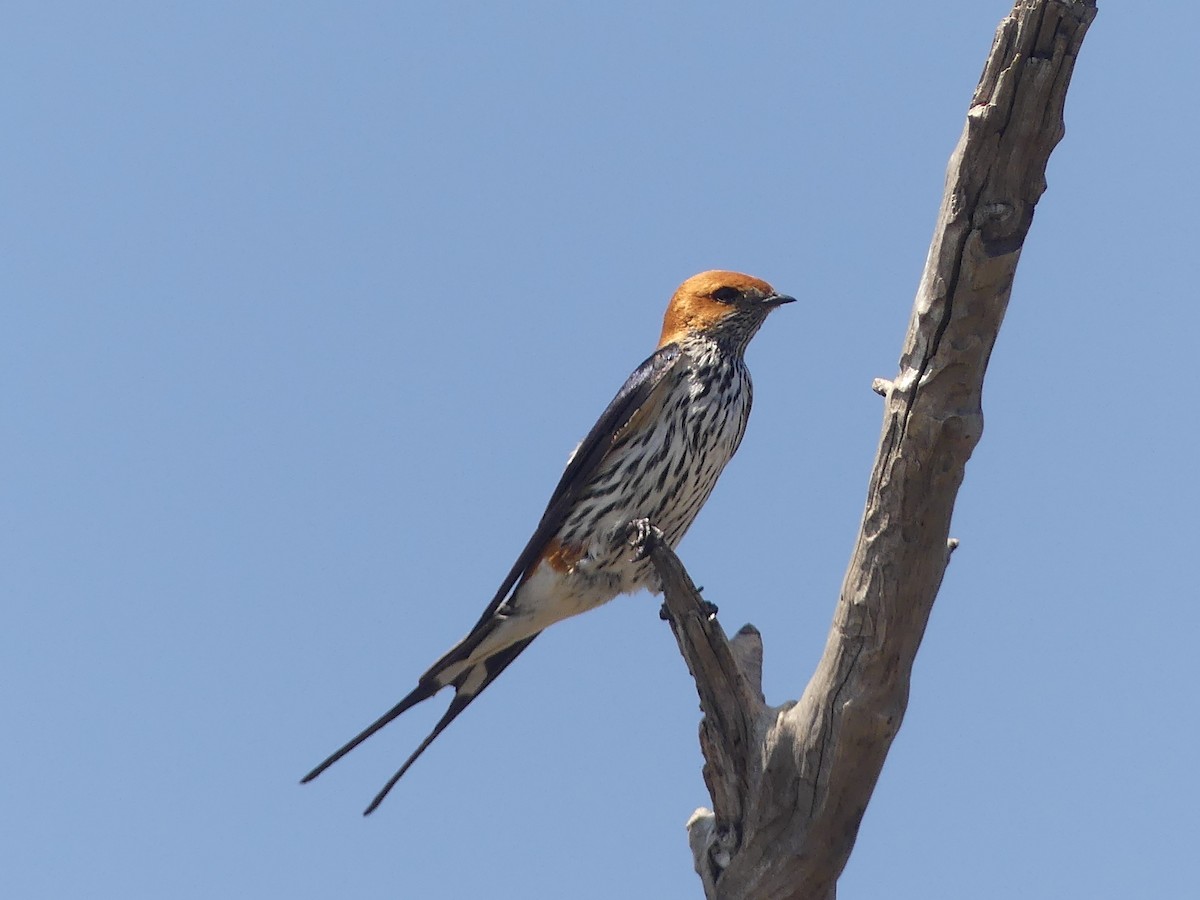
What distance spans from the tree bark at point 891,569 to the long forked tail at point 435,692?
1566 millimetres

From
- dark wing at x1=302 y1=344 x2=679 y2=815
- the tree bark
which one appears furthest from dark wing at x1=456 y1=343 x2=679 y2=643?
the tree bark

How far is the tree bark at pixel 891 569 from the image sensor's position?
4848mm

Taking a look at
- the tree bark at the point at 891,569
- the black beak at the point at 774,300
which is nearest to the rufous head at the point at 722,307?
the black beak at the point at 774,300

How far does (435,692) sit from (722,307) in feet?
9.36

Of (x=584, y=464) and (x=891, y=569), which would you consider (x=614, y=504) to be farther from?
(x=891, y=569)

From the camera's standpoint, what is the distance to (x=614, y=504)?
297 inches

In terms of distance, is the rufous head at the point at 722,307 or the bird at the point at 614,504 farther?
the rufous head at the point at 722,307

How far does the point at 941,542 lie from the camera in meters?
5.59

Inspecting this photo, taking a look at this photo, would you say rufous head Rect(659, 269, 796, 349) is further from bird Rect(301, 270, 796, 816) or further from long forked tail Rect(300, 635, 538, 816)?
long forked tail Rect(300, 635, 538, 816)

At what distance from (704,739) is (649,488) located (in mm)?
1705

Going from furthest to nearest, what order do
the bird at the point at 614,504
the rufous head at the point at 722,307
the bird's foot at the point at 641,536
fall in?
1. the rufous head at the point at 722,307
2. the bird at the point at 614,504
3. the bird's foot at the point at 641,536

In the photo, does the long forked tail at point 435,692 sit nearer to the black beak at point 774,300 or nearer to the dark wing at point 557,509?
the dark wing at point 557,509

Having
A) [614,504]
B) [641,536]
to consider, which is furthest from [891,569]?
[614,504]

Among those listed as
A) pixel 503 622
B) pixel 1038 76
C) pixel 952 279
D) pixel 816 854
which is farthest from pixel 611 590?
pixel 1038 76
